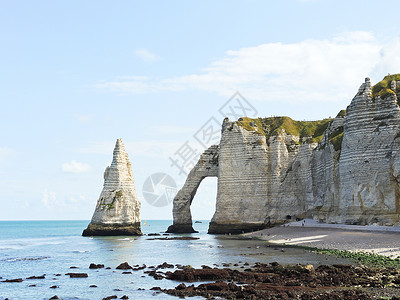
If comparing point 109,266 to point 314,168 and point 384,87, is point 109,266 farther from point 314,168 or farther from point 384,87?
point 314,168

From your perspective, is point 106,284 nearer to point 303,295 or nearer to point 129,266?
point 129,266

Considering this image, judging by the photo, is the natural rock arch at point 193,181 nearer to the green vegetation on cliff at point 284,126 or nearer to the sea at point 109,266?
the green vegetation on cliff at point 284,126

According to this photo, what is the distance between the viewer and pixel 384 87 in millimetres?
45875

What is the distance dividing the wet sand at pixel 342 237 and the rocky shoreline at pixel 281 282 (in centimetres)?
789

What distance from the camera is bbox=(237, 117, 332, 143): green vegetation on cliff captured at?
68.2 metres

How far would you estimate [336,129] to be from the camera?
5741 centimetres

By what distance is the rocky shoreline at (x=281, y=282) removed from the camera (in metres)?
20.0

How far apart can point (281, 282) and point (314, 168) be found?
38.9 meters

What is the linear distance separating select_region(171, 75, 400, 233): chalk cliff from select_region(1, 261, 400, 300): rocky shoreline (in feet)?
55.3

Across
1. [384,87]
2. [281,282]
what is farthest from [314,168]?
[281,282]

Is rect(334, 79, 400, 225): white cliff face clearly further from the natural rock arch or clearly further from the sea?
the natural rock arch

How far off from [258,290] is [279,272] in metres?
5.15

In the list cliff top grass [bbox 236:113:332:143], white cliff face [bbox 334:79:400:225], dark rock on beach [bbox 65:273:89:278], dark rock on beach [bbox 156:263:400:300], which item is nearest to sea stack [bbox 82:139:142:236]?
cliff top grass [bbox 236:113:332:143]

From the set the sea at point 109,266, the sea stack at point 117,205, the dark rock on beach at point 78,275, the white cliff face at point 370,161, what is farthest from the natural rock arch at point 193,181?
the dark rock on beach at point 78,275
